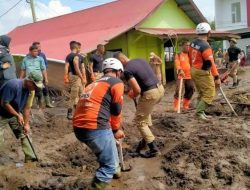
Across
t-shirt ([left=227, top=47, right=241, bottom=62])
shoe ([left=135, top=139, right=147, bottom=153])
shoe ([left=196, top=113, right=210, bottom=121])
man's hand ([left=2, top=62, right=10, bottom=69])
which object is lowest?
shoe ([left=135, top=139, right=147, bottom=153])

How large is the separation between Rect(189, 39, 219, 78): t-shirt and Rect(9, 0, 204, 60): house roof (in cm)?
672

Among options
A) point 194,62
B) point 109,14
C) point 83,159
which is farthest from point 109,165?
point 109,14

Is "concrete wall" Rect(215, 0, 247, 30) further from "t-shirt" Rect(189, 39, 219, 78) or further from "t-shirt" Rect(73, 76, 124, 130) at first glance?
"t-shirt" Rect(73, 76, 124, 130)

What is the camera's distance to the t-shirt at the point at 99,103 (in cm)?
486

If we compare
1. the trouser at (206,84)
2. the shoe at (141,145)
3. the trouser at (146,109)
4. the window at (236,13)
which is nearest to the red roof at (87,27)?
the trouser at (206,84)

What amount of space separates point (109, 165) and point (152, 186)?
1010 mm

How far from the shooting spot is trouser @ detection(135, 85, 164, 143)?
6574mm

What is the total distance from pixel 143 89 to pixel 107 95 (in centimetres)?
173

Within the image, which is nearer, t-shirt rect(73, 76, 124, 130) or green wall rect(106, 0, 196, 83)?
t-shirt rect(73, 76, 124, 130)

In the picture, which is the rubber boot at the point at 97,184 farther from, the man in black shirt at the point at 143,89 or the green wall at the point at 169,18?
the green wall at the point at 169,18

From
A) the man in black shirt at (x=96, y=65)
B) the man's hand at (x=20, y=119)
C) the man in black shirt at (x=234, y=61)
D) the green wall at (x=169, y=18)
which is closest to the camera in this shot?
the man's hand at (x=20, y=119)

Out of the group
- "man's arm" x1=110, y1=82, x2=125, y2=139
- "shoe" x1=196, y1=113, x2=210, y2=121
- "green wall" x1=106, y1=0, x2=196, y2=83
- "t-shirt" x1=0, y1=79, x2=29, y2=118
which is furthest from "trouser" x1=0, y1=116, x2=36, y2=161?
"green wall" x1=106, y1=0, x2=196, y2=83

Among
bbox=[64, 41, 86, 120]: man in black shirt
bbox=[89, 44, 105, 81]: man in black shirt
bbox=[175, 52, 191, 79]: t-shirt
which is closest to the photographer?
bbox=[64, 41, 86, 120]: man in black shirt

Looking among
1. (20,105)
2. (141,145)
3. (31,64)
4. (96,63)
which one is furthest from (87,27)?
(20,105)
